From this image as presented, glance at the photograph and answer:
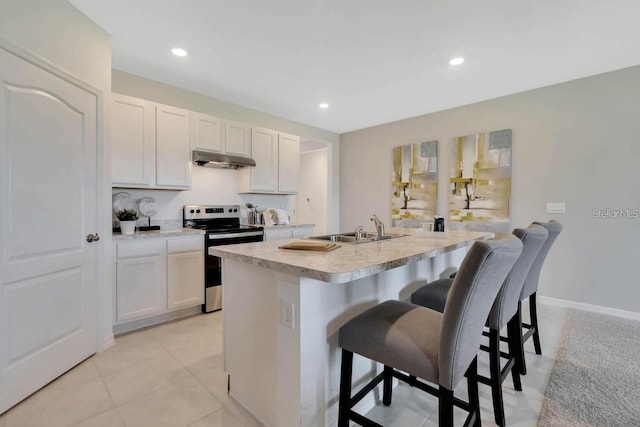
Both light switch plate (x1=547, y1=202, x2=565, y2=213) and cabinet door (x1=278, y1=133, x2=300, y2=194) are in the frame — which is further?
cabinet door (x1=278, y1=133, x2=300, y2=194)

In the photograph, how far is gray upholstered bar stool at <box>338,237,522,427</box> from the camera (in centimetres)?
102

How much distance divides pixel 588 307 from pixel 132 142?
5032mm

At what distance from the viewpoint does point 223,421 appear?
5.15 ft

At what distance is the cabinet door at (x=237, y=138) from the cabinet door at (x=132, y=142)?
837 mm

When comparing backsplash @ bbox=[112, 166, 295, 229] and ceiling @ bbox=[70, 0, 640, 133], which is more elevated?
ceiling @ bbox=[70, 0, 640, 133]

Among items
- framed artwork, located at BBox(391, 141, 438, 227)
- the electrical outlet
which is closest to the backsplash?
framed artwork, located at BBox(391, 141, 438, 227)

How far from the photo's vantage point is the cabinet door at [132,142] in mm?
2770

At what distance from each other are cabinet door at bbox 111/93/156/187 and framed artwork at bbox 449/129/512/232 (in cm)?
369

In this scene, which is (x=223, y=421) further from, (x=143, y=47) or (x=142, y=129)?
(x=143, y=47)

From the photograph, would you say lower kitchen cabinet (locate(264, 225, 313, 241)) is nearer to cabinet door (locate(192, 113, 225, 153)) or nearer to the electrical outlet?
cabinet door (locate(192, 113, 225, 153))

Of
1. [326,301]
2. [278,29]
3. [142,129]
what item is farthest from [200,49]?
[326,301]

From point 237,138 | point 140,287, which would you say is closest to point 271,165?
point 237,138

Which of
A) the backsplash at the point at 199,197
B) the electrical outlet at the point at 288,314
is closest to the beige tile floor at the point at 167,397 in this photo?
the electrical outlet at the point at 288,314

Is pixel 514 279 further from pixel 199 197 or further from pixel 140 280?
pixel 199 197
